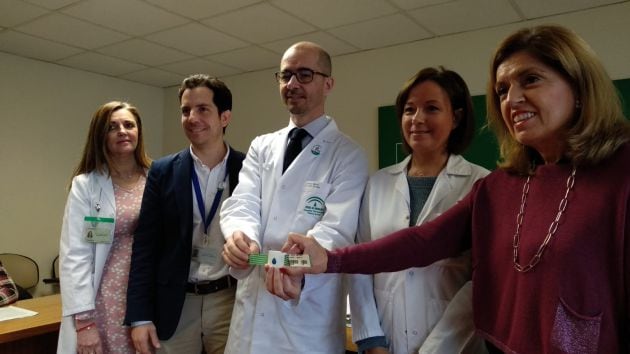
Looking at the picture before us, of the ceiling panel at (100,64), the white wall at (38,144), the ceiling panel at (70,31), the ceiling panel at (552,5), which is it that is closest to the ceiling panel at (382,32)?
the ceiling panel at (552,5)

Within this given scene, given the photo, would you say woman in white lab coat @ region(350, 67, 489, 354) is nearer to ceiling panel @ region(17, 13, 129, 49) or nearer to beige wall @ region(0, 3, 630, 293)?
beige wall @ region(0, 3, 630, 293)

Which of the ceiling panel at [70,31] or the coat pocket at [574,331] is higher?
the ceiling panel at [70,31]

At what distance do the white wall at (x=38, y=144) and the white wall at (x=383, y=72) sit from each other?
1.26 m

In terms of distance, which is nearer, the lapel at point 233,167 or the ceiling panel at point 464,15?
the lapel at point 233,167

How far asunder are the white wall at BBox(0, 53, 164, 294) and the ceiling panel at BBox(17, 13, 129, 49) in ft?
2.81

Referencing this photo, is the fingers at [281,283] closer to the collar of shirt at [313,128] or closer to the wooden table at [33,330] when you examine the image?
the collar of shirt at [313,128]

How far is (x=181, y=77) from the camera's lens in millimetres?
5398

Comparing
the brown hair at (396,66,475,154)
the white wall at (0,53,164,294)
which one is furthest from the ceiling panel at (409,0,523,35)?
the white wall at (0,53,164,294)

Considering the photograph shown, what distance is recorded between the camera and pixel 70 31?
3.79m

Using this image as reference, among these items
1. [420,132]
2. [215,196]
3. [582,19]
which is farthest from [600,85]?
[582,19]

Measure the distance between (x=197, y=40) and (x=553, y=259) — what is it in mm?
3729

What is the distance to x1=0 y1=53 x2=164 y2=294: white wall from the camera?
4.36 meters

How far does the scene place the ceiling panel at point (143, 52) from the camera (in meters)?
4.14

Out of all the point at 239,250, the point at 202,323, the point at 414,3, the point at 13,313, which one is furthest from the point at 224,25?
the point at 239,250
